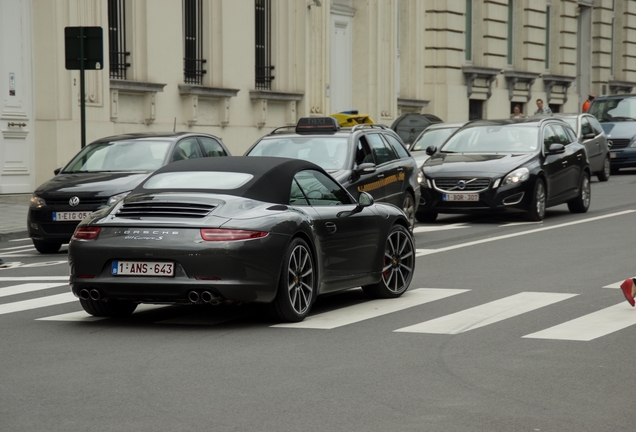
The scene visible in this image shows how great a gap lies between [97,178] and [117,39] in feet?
35.2

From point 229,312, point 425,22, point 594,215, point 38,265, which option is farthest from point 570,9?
point 229,312

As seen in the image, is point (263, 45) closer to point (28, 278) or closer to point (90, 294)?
point (28, 278)

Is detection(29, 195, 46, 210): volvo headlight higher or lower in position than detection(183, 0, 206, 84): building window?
lower

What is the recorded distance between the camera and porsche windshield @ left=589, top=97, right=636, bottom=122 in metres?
35.4

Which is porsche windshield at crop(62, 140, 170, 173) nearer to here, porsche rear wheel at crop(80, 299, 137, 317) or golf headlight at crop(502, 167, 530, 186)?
golf headlight at crop(502, 167, 530, 186)

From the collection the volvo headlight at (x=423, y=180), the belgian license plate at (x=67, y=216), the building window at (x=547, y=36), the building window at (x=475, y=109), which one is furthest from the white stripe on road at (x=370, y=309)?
the building window at (x=547, y=36)

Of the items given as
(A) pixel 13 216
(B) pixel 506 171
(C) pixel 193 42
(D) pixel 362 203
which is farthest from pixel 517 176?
(C) pixel 193 42

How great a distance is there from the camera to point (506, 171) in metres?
19.0

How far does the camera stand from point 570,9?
156 feet

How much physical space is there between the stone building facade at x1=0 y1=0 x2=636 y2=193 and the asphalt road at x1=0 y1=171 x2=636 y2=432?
11.8m

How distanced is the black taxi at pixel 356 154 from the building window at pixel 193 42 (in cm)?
1124

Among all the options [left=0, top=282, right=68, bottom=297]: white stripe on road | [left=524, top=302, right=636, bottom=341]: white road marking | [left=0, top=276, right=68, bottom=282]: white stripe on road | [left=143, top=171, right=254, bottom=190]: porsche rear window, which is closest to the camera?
[left=524, top=302, right=636, bottom=341]: white road marking

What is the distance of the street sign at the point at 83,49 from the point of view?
65.9 ft

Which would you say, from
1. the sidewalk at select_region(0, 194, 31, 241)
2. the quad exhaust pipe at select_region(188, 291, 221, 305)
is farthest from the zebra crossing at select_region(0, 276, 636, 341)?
the sidewalk at select_region(0, 194, 31, 241)
